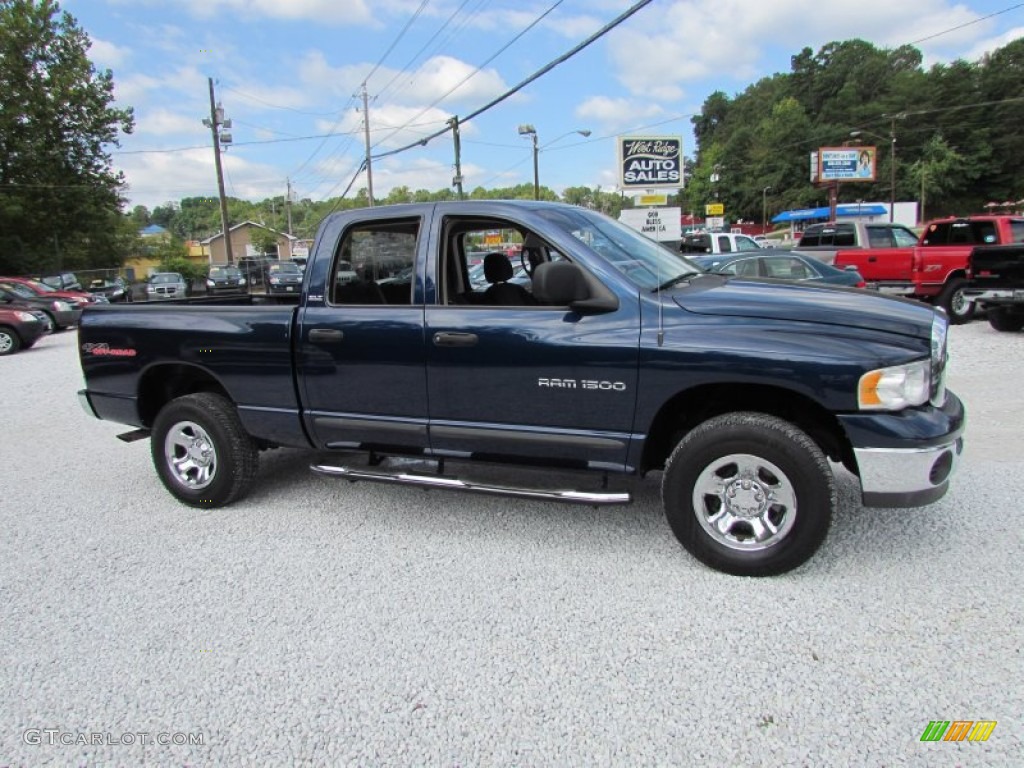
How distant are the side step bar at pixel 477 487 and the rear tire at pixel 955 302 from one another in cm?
1186

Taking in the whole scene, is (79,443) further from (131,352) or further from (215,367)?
(215,367)

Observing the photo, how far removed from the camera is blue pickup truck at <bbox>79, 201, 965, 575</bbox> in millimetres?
3061

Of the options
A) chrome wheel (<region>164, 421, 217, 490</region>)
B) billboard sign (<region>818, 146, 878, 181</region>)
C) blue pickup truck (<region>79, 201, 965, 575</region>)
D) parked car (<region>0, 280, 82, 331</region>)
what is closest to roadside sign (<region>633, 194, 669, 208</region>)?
blue pickup truck (<region>79, 201, 965, 575</region>)

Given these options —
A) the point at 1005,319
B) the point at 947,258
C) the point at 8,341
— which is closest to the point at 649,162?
the point at 947,258

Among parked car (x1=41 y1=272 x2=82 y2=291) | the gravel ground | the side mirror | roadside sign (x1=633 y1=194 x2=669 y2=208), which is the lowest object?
the gravel ground

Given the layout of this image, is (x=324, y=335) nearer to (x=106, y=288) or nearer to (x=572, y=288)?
(x=572, y=288)

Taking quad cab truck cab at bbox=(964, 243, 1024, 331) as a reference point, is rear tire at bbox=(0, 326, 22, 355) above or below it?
below

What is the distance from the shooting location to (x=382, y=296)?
4.18m

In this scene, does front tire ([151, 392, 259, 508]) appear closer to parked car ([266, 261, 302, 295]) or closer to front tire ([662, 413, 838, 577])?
front tire ([662, 413, 838, 577])

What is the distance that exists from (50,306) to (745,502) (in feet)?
66.6

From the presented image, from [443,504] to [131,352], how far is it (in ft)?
7.89

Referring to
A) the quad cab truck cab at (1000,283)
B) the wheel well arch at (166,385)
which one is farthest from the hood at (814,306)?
the quad cab truck cab at (1000,283)

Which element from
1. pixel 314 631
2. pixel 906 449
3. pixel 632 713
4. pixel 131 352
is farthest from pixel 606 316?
pixel 131 352

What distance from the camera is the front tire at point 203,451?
4.39 meters
